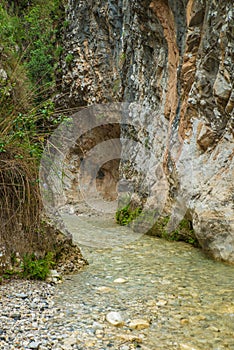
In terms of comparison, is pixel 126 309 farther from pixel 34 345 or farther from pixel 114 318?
pixel 34 345

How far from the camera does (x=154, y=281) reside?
3533 millimetres

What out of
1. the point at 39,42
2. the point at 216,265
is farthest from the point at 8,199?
the point at 39,42

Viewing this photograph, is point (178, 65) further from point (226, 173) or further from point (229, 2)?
point (226, 173)

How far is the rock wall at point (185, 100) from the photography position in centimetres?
448

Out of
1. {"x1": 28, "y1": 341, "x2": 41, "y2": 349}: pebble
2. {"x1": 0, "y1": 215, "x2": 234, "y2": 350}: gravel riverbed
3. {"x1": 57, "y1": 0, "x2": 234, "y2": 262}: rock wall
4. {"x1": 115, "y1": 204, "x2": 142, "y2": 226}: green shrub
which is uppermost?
{"x1": 57, "y1": 0, "x2": 234, "y2": 262}: rock wall

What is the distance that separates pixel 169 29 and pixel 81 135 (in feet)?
21.0

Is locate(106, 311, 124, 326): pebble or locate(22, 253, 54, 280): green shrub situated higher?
locate(22, 253, 54, 280): green shrub

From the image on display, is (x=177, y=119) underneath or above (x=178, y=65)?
underneath

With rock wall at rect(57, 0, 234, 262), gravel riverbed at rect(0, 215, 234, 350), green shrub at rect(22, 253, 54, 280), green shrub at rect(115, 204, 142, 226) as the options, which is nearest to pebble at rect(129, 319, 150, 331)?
gravel riverbed at rect(0, 215, 234, 350)

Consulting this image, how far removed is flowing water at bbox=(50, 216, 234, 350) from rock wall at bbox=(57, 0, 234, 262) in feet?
2.31

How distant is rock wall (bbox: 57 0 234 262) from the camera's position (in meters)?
4.48

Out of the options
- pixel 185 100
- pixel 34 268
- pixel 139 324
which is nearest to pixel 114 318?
pixel 139 324

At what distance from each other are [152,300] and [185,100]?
4029 mm

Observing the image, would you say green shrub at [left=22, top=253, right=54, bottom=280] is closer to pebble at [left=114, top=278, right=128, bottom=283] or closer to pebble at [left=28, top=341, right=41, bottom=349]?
pebble at [left=114, top=278, right=128, bottom=283]
